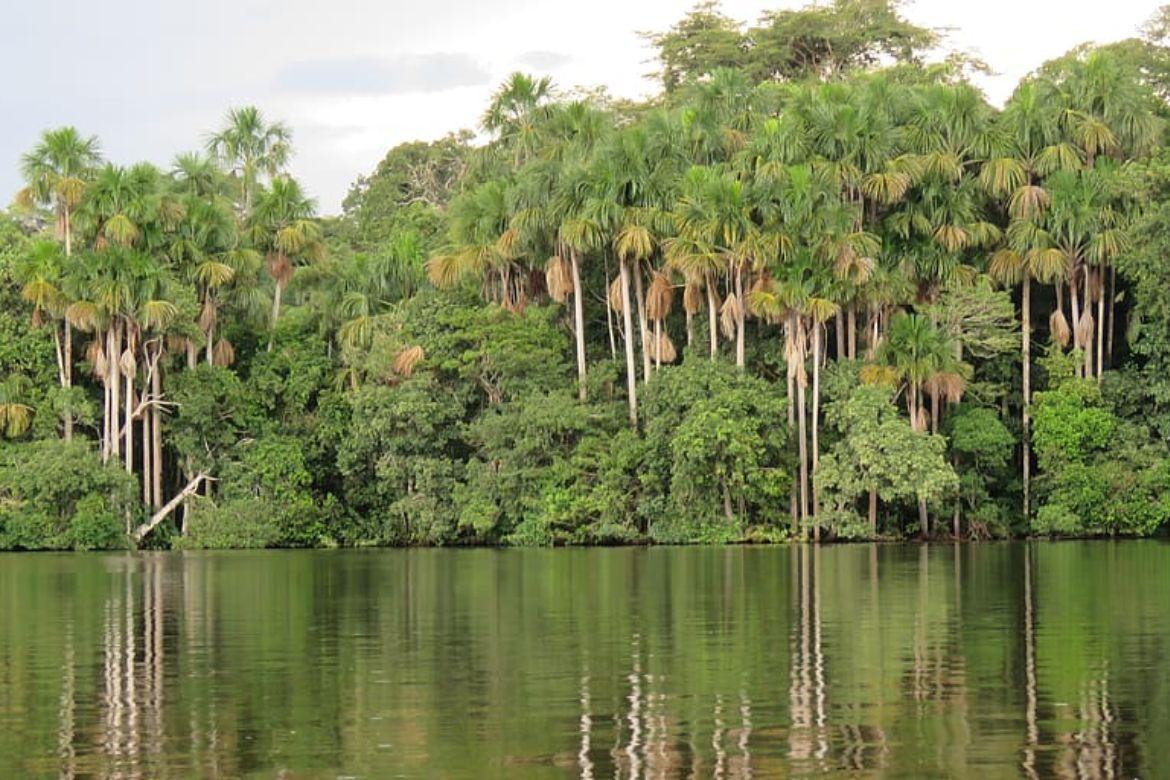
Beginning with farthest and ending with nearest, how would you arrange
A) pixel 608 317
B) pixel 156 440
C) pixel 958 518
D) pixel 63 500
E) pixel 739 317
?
pixel 608 317 < pixel 156 440 < pixel 63 500 < pixel 739 317 < pixel 958 518

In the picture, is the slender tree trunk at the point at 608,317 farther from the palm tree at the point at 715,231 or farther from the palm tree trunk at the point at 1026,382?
the palm tree trunk at the point at 1026,382

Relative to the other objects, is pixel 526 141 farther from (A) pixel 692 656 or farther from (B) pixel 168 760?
(B) pixel 168 760

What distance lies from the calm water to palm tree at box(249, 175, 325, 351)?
26.1 metres

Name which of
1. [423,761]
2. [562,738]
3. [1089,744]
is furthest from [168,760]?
[1089,744]

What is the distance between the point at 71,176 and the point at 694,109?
18690mm

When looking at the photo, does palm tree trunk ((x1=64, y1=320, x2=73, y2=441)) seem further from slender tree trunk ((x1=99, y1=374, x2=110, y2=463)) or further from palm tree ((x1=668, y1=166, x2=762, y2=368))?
palm tree ((x1=668, y1=166, x2=762, y2=368))

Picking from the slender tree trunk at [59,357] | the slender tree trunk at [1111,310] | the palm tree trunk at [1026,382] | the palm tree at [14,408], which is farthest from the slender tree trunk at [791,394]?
the palm tree at [14,408]

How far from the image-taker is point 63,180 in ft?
182

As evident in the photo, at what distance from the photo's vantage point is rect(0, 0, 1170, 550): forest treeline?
172ft

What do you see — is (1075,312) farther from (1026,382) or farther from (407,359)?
(407,359)

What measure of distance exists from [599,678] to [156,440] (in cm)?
4023

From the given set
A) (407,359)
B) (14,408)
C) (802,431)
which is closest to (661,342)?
(802,431)

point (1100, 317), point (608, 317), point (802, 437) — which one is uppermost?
point (608, 317)

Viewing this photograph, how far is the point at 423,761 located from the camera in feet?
44.6
